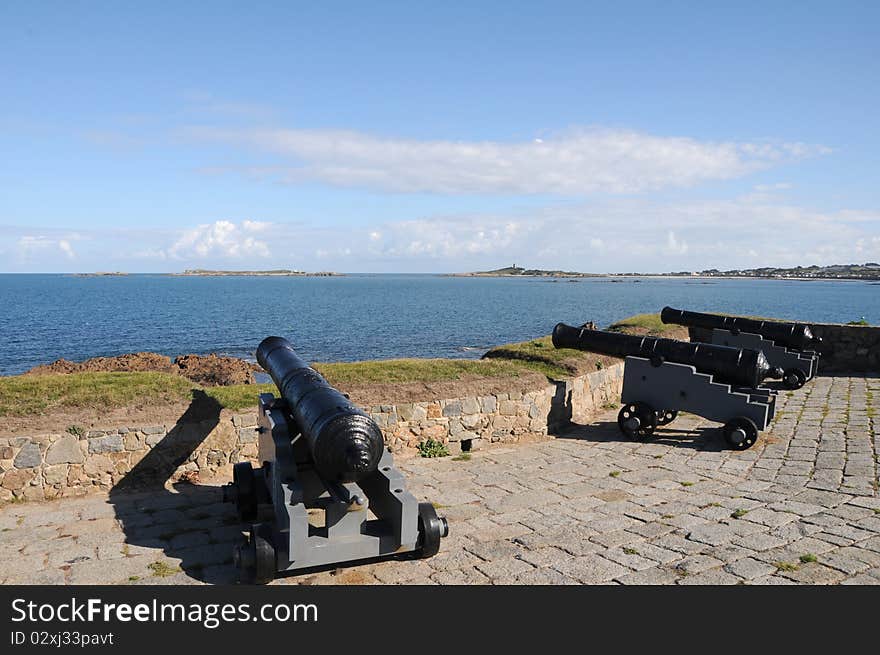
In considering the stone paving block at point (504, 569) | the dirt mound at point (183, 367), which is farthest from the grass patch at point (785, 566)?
the dirt mound at point (183, 367)

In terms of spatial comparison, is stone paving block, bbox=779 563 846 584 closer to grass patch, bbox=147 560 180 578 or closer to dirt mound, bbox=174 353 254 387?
grass patch, bbox=147 560 180 578

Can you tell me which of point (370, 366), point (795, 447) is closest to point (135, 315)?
point (370, 366)

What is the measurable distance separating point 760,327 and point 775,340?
40 centimetres

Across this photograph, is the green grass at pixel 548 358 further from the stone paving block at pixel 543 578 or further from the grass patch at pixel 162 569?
the grass patch at pixel 162 569

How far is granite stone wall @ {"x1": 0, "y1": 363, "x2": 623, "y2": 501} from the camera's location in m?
6.09

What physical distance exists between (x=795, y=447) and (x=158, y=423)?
25.8 feet

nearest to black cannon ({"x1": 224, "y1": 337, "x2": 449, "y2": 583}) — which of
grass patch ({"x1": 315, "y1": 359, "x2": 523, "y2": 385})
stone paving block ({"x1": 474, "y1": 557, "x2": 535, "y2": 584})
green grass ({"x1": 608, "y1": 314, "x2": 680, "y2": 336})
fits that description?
stone paving block ({"x1": 474, "y1": 557, "x2": 535, "y2": 584})

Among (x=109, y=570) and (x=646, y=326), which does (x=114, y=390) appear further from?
(x=646, y=326)

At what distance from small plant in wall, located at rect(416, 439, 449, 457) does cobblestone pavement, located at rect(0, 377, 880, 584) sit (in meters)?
0.29

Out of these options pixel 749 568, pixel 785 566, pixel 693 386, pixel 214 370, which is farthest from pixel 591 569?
pixel 214 370

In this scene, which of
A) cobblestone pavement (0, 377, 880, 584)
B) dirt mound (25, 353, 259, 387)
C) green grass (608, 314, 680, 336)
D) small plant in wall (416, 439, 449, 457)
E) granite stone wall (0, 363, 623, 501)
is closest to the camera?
cobblestone pavement (0, 377, 880, 584)

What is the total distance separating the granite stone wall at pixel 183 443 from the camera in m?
6.09
